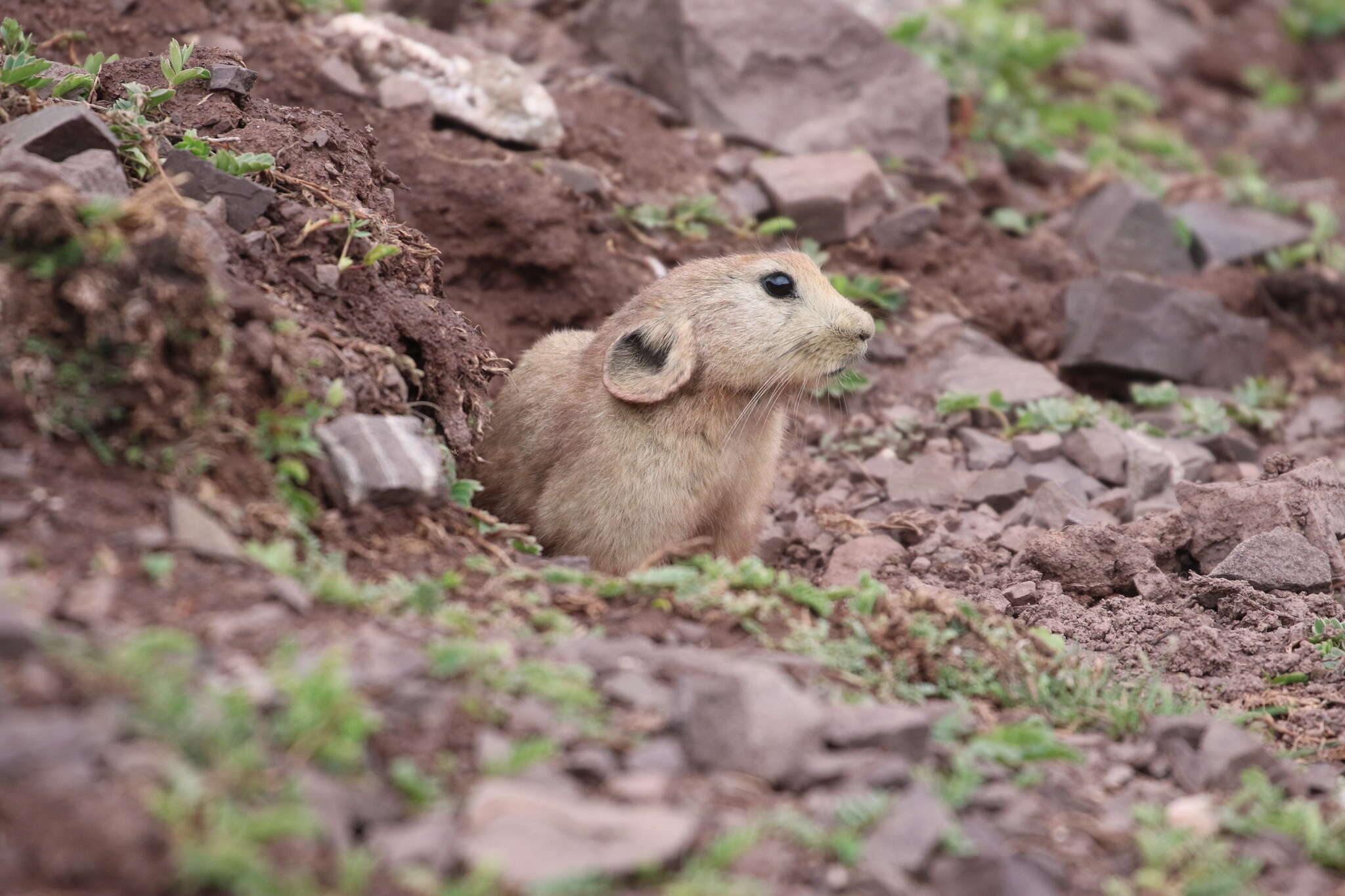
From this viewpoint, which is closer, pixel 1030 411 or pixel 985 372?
pixel 1030 411

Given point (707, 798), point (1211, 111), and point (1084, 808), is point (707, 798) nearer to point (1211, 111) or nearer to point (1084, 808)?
point (1084, 808)

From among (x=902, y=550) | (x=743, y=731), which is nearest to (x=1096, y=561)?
(x=902, y=550)

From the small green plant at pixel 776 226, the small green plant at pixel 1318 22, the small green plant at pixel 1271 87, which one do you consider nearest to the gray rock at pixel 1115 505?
the small green plant at pixel 776 226

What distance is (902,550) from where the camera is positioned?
267 inches

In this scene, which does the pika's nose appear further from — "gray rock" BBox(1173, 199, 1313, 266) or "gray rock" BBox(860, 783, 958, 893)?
"gray rock" BBox(1173, 199, 1313, 266)

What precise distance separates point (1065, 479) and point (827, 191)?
2655mm

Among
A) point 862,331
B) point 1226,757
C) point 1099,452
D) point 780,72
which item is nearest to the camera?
point 1226,757

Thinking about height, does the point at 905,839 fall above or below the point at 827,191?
below

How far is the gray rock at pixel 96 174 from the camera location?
4.77 metres

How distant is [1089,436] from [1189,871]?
4.63 meters

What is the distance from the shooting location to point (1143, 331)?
8.83 meters

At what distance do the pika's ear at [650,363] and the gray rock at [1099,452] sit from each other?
2.74m

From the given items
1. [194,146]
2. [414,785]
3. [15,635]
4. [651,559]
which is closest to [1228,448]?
[651,559]

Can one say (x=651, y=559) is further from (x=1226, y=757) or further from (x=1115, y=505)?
(x=1115, y=505)
